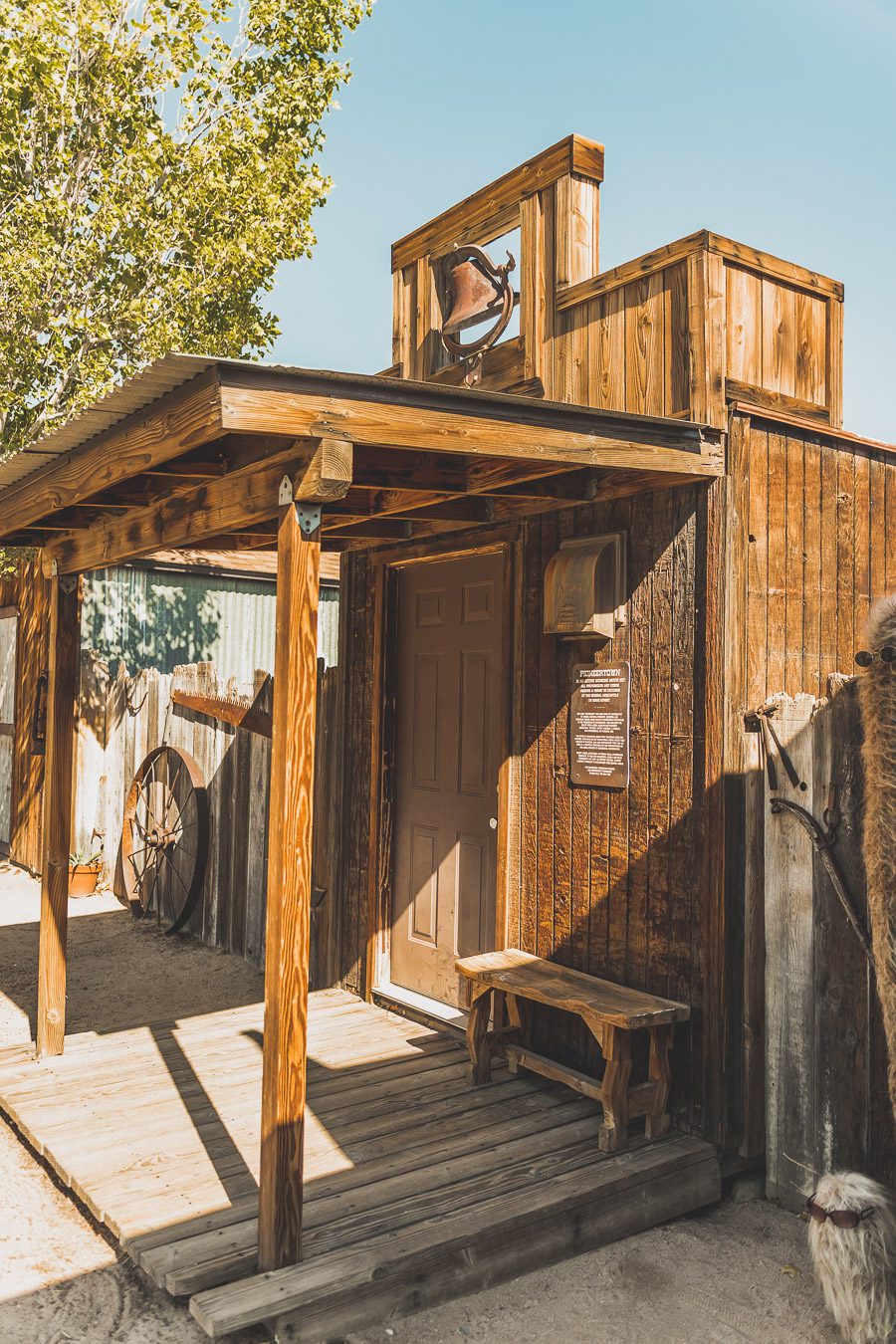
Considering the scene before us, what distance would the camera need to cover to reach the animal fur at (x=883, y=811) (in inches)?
114

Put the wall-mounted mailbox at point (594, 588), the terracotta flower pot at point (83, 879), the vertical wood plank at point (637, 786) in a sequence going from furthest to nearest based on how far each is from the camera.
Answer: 1. the terracotta flower pot at point (83, 879)
2. the wall-mounted mailbox at point (594, 588)
3. the vertical wood plank at point (637, 786)

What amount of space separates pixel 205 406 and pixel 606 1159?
295 cm

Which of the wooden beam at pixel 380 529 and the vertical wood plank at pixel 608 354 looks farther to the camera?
the wooden beam at pixel 380 529

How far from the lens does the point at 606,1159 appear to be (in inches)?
147

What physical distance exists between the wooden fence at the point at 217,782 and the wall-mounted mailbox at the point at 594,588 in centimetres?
219

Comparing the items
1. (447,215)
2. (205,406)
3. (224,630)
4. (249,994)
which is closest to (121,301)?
(224,630)

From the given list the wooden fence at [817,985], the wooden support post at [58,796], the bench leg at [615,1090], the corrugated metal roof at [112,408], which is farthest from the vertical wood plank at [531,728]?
the wooden support post at [58,796]

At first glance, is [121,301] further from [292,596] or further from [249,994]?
[292,596]

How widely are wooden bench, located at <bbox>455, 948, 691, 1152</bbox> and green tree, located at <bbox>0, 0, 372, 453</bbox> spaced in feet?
23.1

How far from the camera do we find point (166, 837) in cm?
856

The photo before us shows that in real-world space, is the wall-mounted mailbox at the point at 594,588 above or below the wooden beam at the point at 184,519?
below

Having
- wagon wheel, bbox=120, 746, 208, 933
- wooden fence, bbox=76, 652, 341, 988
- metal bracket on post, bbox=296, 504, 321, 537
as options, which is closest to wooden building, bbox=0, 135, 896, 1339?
metal bracket on post, bbox=296, 504, 321, 537

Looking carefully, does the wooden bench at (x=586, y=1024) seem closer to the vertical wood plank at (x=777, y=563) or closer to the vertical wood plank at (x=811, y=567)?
the vertical wood plank at (x=777, y=563)

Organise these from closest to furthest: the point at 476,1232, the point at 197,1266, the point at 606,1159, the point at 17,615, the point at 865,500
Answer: the point at 197,1266
the point at 476,1232
the point at 606,1159
the point at 865,500
the point at 17,615
